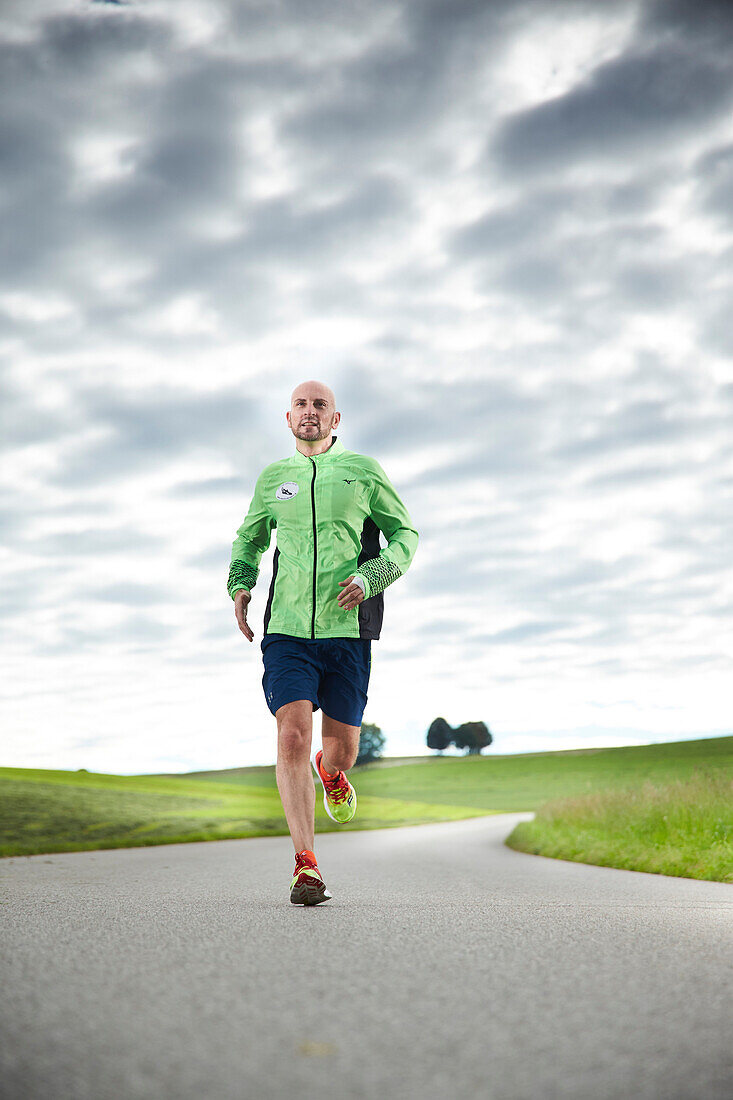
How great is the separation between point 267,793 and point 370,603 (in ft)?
129

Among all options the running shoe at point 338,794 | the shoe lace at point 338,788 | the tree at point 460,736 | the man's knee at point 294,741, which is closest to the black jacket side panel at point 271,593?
the man's knee at point 294,741

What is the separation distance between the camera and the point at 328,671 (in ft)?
17.4

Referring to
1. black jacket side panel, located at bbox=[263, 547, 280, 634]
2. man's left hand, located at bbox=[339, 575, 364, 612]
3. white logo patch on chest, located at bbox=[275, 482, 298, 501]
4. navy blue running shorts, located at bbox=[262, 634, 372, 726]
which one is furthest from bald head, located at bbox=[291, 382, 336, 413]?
navy blue running shorts, located at bbox=[262, 634, 372, 726]

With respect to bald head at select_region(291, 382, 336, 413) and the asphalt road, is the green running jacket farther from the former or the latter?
the asphalt road

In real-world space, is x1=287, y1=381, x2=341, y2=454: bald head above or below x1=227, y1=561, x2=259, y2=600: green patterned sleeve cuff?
above

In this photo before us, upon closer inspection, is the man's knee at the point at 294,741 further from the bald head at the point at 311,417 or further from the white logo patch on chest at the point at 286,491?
the bald head at the point at 311,417

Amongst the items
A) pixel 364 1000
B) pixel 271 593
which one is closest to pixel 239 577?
pixel 271 593

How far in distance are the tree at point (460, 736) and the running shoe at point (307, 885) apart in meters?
95.6

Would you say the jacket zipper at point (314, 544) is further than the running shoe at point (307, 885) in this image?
Yes

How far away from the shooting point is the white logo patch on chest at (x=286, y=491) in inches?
213

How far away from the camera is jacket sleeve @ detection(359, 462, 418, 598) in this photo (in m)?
5.39

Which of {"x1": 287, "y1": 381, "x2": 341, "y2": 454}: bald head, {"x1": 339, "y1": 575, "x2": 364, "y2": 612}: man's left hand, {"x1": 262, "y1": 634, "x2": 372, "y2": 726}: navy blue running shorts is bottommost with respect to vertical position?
{"x1": 262, "y1": 634, "x2": 372, "y2": 726}: navy blue running shorts

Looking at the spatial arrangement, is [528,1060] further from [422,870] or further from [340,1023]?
[422,870]

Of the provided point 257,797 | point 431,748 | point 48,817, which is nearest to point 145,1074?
point 48,817
